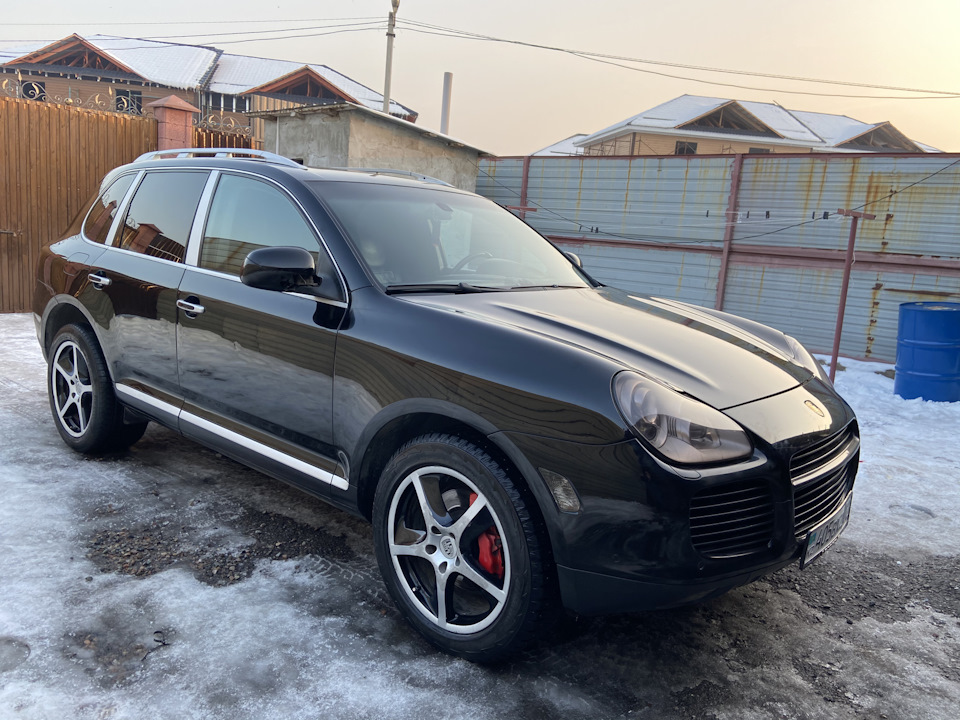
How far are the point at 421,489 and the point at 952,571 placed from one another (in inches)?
109

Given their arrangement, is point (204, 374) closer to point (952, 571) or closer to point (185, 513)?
point (185, 513)

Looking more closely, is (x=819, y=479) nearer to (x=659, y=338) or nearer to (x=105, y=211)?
(x=659, y=338)

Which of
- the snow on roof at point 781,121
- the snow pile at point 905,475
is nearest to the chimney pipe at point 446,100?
the snow on roof at point 781,121

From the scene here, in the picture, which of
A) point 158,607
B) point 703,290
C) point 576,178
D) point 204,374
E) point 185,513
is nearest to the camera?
point 158,607

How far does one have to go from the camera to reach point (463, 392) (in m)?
2.44

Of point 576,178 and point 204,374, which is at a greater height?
point 576,178

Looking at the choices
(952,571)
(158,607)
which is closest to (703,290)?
(952,571)

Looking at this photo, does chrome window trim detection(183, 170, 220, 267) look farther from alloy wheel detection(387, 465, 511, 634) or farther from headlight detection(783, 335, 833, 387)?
headlight detection(783, 335, 833, 387)

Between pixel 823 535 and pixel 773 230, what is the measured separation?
377 inches

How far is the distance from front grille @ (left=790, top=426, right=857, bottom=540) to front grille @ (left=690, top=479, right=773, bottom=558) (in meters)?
0.15

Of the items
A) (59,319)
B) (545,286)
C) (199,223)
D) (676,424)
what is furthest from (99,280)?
(676,424)

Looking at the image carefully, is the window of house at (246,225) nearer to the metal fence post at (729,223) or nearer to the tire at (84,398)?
the tire at (84,398)

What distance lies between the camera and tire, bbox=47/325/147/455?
4.15 m

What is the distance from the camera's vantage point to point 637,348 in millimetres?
2607
